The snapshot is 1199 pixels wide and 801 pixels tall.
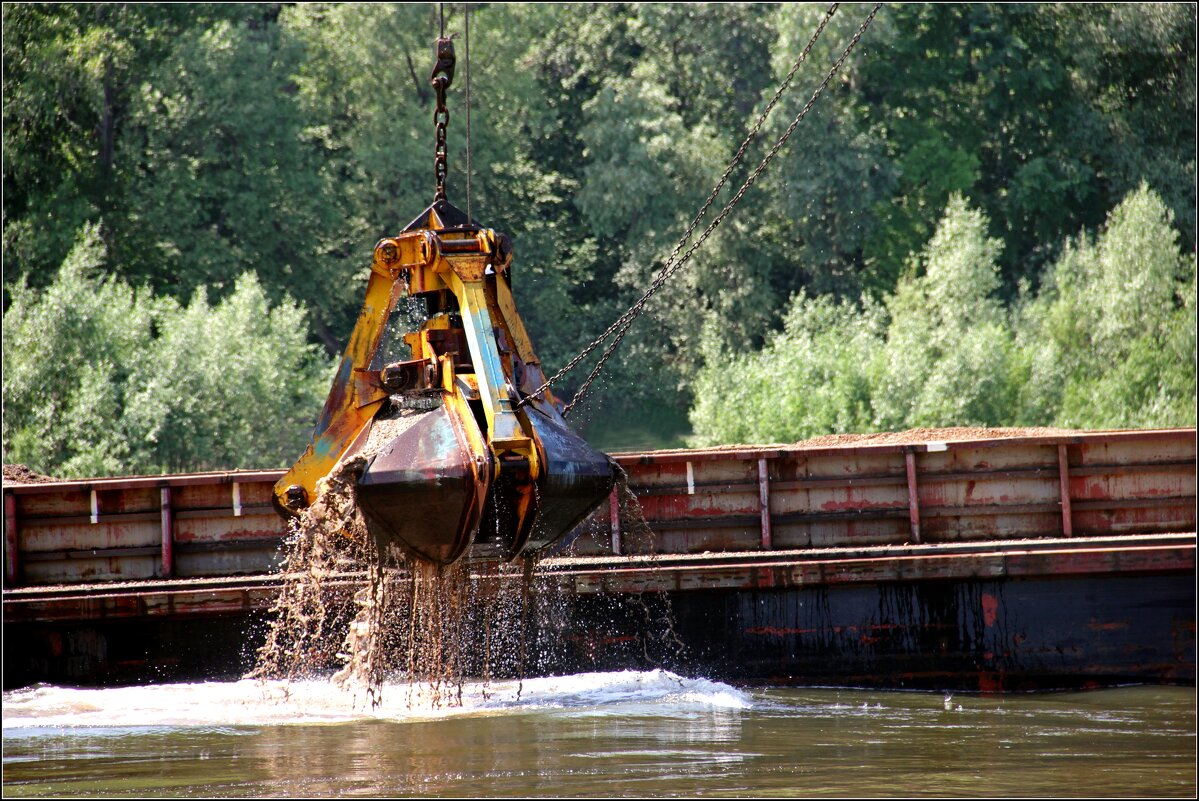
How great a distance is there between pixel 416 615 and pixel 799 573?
3388mm

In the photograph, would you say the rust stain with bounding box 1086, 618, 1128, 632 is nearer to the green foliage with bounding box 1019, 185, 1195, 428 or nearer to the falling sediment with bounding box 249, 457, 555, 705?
the falling sediment with bounding box 249, 457, 555, 705

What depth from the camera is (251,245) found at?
3997 centimetres

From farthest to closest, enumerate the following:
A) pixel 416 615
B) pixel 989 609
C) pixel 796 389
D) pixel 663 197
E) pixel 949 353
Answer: pixel 663 197 → pixel 949 353 → pixel 796 389 → pixel 989 609 → pixel 416 615

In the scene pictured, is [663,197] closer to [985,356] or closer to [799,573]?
[985,356]

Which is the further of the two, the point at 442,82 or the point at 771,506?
the point at 771,506

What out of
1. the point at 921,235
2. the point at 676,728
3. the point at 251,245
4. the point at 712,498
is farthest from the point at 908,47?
the point at 676,728

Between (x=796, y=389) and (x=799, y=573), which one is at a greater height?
(x=796, y=389)

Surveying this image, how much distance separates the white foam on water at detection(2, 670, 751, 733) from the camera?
11008mm

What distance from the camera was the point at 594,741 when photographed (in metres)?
9.88

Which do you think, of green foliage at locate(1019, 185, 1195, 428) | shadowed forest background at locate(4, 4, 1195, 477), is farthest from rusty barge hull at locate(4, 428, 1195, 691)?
green foliage at locate(1019, 185, 1195, 428)

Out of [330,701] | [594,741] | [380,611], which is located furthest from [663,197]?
[594,741]

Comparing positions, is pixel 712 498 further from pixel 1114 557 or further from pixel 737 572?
pixel 1114 557

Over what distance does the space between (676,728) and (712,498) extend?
3257 mm

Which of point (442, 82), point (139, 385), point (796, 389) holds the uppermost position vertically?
point (139, 385)
